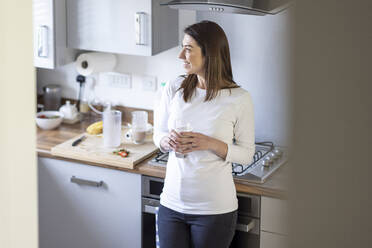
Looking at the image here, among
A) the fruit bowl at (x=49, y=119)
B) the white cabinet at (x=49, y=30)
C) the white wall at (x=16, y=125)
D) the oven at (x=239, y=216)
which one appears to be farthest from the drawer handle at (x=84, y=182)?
the white wall at (x=16, y=125)

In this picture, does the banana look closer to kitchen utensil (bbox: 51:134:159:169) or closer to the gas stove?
kitchen utensil (bbox: 51:134:159:169)

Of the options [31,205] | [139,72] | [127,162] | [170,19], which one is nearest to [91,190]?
[127,162]

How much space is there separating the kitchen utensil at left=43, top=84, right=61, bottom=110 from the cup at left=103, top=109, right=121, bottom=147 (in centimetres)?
70

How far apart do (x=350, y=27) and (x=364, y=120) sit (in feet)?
0.08

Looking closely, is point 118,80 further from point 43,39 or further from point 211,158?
point 211,158

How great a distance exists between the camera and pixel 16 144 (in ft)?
0.54

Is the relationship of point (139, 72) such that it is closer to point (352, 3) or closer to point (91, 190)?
point (91, 190)

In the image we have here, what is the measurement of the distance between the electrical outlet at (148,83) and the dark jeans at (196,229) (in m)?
1.01

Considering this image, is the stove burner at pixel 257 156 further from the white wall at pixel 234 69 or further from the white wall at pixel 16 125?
the white wall at pixel 16 125

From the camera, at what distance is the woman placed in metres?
2.03

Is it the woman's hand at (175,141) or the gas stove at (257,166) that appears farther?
the gas stove at (257,166)

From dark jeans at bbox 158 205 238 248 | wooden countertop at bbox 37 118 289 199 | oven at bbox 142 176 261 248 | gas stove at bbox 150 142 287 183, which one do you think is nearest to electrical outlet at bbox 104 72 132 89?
wooden countertop at bbox 37 118 289 199

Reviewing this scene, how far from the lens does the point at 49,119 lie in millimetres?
2836

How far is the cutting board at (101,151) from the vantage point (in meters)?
2.40
